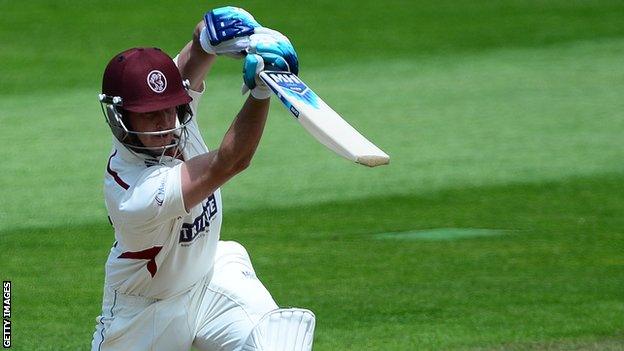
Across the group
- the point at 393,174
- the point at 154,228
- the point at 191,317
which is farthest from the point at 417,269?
the point at 154,228

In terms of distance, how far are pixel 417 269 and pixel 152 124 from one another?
11.2 ft

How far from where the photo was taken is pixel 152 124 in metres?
4.56

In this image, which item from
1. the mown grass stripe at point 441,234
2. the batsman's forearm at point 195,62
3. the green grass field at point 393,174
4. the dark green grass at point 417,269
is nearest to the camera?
the batsman's forearm at point 195,62

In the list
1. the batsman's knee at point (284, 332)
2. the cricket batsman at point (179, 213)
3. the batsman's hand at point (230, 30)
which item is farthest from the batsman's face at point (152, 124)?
the batsman's knee at point (284, 332)

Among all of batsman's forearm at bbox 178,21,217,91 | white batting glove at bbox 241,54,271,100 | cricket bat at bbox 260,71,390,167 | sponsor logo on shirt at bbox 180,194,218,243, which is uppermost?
white batting glove at bbox 241,54,271,100

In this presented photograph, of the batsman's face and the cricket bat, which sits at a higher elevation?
the cricket bat

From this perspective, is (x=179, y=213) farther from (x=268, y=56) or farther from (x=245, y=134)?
(x=268, y=56)

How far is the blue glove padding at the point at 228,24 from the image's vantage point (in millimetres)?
4914

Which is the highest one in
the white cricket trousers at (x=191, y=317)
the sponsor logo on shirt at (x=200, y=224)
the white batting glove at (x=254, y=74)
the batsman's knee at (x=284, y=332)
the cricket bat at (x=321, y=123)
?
the white batting glove at (x=254, y=74)

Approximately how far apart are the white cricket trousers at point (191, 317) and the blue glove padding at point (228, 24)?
100 centimetres

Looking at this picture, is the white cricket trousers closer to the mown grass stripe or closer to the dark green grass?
the dark green grass

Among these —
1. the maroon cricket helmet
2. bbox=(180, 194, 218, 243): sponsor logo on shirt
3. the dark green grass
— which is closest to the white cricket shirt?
bbox=(180, 194, 218, 243): sponsor logo on shirt

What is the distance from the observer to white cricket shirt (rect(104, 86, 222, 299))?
4418 millimetres

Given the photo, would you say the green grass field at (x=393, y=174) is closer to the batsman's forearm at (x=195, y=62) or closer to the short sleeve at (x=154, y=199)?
the batsman's forearm at (x=195, y=62)
